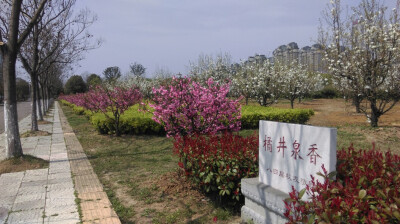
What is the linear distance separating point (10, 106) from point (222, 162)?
16.0 feet

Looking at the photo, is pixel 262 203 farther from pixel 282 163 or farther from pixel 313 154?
pixel 313 154

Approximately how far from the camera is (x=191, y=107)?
538cm

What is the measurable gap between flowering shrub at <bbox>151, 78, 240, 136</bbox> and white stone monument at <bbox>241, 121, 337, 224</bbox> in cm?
197

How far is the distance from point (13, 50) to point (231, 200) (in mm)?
5250

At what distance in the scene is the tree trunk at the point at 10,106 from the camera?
6590 millimetres

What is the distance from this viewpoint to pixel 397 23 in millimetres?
9570

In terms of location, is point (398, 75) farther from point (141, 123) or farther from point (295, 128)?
point (295, 128)

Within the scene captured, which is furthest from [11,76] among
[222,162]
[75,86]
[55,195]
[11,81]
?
[75,86]

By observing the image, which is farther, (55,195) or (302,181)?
(55,195)

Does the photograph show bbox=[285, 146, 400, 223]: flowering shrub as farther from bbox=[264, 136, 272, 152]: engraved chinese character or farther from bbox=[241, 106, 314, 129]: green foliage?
bbox=[241, 106, 314, 129]: green foliage

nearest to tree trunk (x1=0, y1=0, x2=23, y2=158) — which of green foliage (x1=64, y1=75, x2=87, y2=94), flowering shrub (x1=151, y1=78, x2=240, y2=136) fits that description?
flowering shrub (x1=151, y1=78, x2=240, y2=136)

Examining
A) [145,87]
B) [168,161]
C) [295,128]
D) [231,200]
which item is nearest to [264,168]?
[295,128]

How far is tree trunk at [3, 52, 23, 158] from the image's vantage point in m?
6.59

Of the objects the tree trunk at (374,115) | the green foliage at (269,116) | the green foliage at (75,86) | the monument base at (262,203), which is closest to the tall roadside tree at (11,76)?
the monument base at (262,203)
